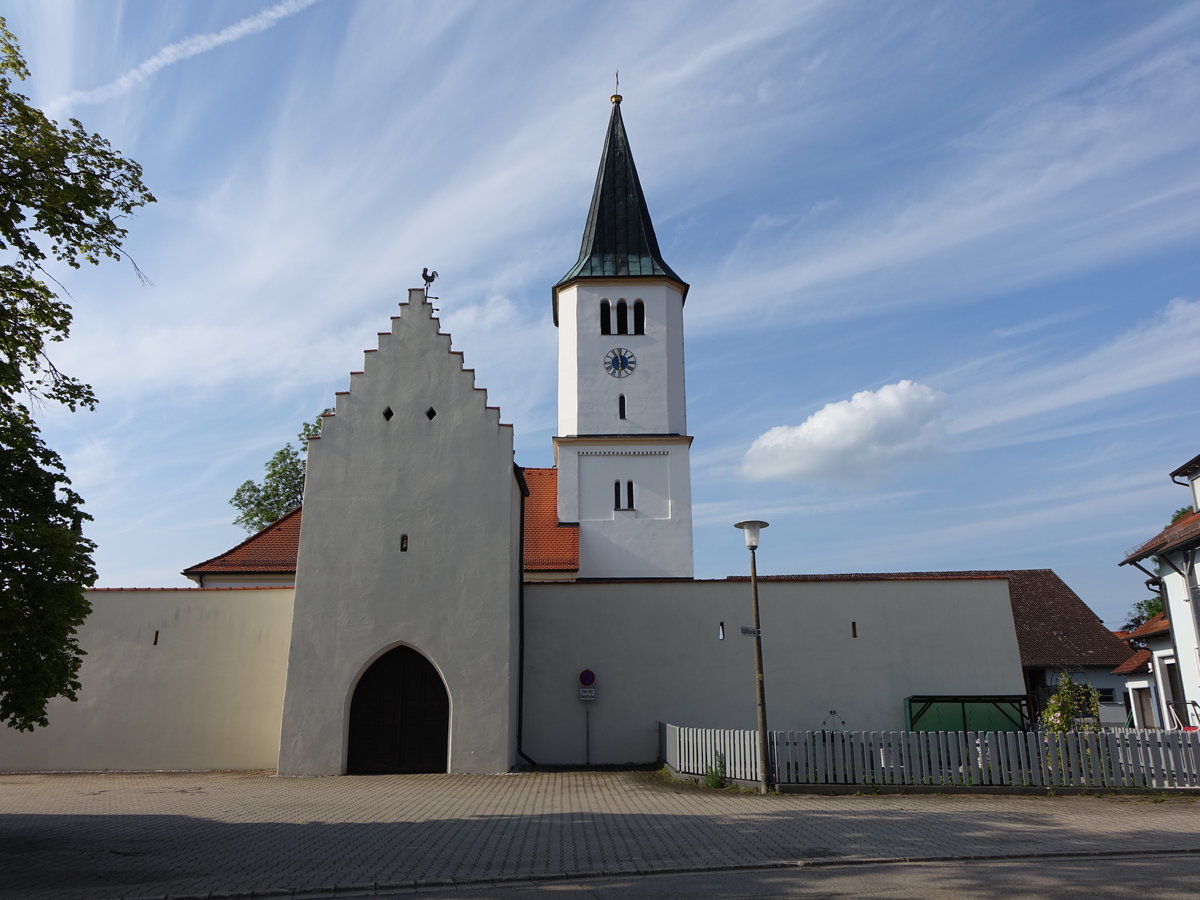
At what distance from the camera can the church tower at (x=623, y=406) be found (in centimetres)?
3238

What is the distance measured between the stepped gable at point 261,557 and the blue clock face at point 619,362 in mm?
12383

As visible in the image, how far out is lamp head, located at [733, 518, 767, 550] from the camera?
614 inches

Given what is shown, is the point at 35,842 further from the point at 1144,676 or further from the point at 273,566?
the point at 1144,676

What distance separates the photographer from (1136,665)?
113 feet

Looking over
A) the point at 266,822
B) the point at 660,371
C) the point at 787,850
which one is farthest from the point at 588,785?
the point at 660,371

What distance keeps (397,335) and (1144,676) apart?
3028 cm

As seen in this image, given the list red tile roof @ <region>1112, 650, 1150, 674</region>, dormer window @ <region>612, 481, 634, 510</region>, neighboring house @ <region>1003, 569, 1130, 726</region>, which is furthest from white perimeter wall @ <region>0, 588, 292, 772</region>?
red tile roof @ <region>1112, 650, 1150, 674</region>

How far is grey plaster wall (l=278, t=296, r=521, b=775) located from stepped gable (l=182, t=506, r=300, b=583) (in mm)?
8230

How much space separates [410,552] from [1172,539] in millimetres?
18652

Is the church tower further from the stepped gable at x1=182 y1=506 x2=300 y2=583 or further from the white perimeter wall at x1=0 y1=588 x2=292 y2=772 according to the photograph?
the white perimeter wall at x1=0 y1=588 x2=292 y2=772

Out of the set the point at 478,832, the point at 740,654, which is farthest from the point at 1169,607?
the point at 478,832

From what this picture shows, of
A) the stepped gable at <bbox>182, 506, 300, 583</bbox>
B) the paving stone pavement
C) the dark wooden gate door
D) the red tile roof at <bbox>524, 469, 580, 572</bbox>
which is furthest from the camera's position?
the red tile roof at <bbox>524, 469, 580, 572</bbox>

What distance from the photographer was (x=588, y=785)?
54.8ft

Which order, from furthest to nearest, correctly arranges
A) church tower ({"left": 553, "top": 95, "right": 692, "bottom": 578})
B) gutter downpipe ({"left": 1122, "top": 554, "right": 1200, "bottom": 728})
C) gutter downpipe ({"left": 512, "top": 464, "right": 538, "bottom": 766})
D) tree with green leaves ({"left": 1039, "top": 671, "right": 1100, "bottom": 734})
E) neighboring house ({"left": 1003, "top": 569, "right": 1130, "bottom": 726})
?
1. neighboring house ({"left": 1003, "top": 569, "right": 1130, "bottom": 726})
2. church tower ({"left": 553, "top": 95, "right": 692, "bottom": 578})
3. gutter downpipe ({"left": 1122, "top": 554, "right": 1200, "bottom": 728})
4. gutter downpipe ({"left": 512, "top": 464, "right": 538, "bottom": 766})
5. tree with green leaves ({"left": 1039, "top": 671, "right": 1100, "bottom": 734})
